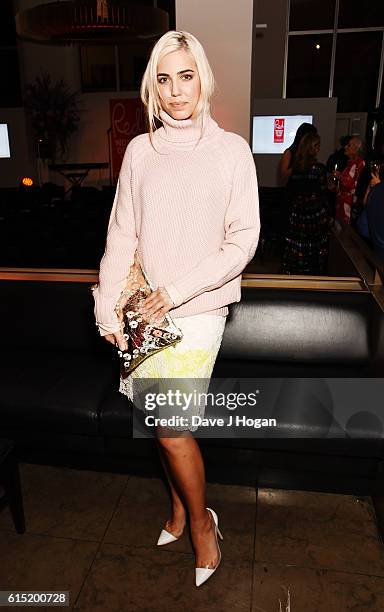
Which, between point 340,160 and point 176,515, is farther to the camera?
point 340,160

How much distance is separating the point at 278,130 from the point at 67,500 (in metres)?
9.92

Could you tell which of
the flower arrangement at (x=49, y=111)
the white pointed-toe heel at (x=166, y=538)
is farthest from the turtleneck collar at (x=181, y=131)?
the flower arrangement at (x=49, y=111)

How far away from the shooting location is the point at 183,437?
1535mm

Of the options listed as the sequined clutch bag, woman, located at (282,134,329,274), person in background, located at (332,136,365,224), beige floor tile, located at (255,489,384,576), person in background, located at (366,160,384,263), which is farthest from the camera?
person in background, located at (332,136,365,224)

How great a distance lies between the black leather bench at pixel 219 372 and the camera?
6.31 ft

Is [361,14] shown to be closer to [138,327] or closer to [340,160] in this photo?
[340,160]

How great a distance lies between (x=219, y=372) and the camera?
2.20 meters

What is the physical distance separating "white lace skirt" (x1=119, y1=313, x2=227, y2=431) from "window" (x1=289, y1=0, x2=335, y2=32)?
465 inches

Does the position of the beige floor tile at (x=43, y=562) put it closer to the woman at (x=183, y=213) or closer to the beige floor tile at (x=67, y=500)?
the beige floor tile at (x=67, y=500)

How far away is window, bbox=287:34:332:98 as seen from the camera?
1138cm

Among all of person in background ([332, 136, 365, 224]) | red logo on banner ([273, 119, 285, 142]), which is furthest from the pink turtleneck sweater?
red logo on banner ([273, 119, 285, 142])

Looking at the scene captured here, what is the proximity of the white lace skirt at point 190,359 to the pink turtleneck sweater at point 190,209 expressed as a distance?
0.15 feet

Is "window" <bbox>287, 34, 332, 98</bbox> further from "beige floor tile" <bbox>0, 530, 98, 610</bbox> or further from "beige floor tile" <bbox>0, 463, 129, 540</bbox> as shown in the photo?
"beige floor tile" <bbox>0, 530, 98, 610</bbox>

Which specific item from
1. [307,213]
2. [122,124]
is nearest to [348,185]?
[307,213]
